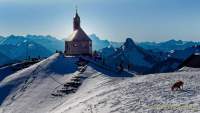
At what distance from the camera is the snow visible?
38812 mm

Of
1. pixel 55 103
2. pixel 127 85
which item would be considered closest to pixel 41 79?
pixel 55 103

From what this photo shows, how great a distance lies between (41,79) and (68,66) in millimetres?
10309

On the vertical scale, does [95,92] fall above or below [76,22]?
below

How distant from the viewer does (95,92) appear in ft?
181

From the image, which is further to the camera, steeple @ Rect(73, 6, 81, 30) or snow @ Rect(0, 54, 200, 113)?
steeple @ Rect(73, 6, 81, 30)

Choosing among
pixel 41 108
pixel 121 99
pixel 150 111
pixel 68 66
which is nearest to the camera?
pixel 150 111

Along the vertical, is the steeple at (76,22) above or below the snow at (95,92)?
above

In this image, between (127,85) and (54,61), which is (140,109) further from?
(54,61)

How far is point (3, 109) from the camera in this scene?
6212 centimetres

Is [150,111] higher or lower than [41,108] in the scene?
higher

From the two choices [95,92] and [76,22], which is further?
[76,22]

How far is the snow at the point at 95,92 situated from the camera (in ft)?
127

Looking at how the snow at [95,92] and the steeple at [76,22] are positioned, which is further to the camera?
the steeple at [76,22]

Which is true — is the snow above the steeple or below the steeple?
below
